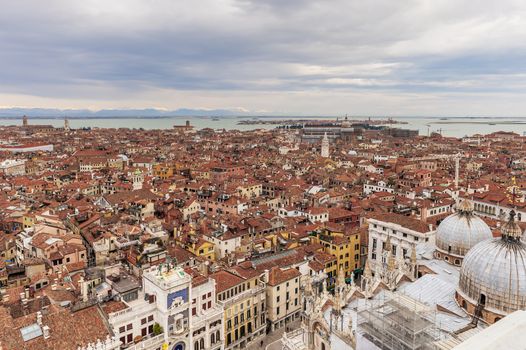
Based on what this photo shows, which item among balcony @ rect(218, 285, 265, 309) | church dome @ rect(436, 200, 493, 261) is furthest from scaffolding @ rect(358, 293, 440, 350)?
balcony @ rect(218, 285, 265, 309)

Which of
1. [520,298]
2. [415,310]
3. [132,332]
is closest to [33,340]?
[132,332]

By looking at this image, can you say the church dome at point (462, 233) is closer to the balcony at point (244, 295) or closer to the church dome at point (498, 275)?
the church dome at point (498, 275)

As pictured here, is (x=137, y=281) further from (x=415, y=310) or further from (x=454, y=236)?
(x=454, y=236)

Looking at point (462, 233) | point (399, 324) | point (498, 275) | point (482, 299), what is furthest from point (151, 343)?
point (462, 233)

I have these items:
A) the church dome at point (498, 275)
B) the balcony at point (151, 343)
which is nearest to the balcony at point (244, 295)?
the balcony at point (151, 343)

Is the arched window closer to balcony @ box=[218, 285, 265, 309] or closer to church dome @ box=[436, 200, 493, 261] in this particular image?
church dome @ box=[436, 200, 493, 261]

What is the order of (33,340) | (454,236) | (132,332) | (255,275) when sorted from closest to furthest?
1. (33,340)
2. (132,332)
3. (454,236)
4. (255,275)
